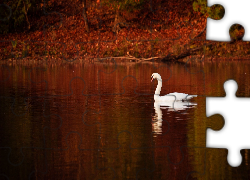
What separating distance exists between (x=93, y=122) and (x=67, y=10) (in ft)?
82.4

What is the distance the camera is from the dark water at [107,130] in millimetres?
9805

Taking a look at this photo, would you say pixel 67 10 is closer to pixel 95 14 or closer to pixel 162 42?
pixel 95 14

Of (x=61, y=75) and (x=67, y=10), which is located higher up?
(x=67, y=10)

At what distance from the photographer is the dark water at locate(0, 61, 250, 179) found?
9805mm

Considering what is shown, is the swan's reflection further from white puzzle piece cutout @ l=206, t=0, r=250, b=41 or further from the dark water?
white puzzle piece cutout @ l=206, t=0, r=250, b=41

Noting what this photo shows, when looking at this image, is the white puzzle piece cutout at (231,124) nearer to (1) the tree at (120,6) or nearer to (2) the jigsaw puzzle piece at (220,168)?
(2) the jigsaw puzzle piece at (220,168)

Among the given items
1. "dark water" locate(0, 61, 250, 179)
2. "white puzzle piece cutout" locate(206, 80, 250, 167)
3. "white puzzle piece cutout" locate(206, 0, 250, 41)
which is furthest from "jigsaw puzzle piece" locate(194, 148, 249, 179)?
"white puzzle piece cutout" locate(206, 0, 250, 41)

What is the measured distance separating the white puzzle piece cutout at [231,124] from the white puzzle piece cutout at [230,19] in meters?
1.00

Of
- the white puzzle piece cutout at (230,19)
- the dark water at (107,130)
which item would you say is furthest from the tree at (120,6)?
the white puzzle piece cutout at (230,19)

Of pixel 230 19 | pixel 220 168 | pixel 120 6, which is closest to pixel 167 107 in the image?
pixel 230 19

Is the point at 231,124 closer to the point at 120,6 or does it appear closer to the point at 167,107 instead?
the point at 167,107

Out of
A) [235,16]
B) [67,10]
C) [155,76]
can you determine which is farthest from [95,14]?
[235,16]

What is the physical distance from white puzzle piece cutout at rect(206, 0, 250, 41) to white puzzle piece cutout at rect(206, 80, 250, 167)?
1.00 meters

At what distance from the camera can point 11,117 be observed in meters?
14.9
